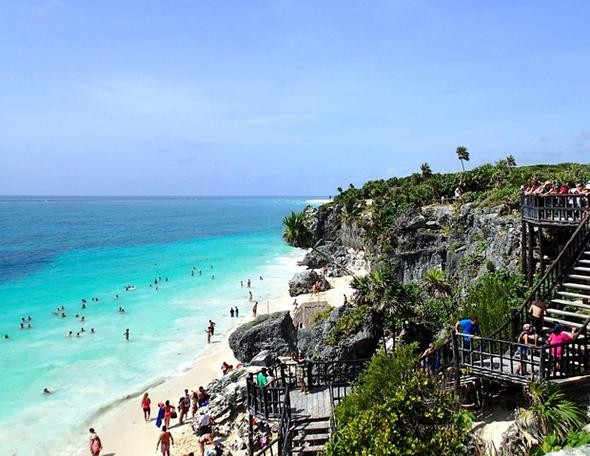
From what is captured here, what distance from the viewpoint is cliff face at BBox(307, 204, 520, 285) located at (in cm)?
2108

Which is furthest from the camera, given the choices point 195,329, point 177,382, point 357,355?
point 195,329

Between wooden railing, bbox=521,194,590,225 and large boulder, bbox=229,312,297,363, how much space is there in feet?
43.7

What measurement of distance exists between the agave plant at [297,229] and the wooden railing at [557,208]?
48.3 metres

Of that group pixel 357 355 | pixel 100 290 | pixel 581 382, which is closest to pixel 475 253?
pixel 357 355

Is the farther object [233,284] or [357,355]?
[233,284]

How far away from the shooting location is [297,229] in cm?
6500

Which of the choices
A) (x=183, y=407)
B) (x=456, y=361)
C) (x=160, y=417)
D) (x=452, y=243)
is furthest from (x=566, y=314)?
(x=160, y=417)

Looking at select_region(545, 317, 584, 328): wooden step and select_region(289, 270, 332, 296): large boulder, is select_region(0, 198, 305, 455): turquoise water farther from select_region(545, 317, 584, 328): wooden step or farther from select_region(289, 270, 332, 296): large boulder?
select_region(545, 317, 584, 328): wooden step

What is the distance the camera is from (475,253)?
2323 cm

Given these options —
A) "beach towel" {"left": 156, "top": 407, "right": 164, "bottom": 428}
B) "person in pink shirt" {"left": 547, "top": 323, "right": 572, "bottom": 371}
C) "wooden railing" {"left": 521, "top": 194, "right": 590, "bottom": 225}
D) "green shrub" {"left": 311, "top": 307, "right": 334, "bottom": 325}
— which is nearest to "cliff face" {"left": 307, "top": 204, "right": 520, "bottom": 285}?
"wooden railing" {"left": 521, "top": 194, "right": 590, "bottom": 225}

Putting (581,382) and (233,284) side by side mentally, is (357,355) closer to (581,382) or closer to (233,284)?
(581,382)

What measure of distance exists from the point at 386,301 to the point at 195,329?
19.3 metres

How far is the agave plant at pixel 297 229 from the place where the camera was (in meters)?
64.6

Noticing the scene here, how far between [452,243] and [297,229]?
38.5m
